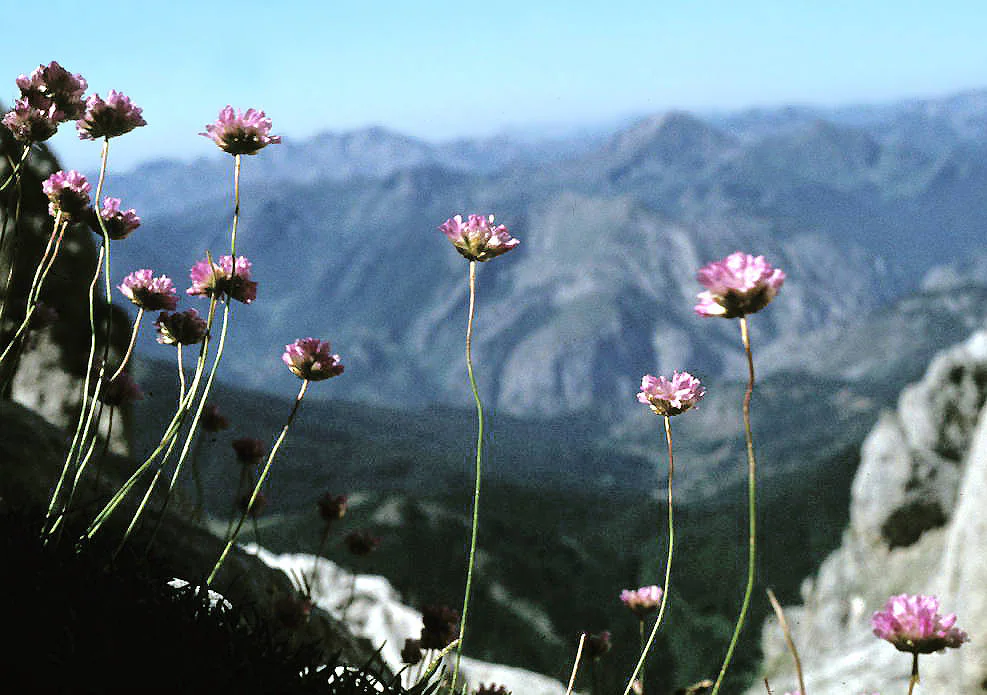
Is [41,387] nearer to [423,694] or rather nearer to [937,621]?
[423,694]

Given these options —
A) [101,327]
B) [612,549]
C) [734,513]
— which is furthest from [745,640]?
[101,327]

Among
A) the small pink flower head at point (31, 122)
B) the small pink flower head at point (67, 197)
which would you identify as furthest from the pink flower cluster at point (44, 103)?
the small pink flower head at point (67, 197)

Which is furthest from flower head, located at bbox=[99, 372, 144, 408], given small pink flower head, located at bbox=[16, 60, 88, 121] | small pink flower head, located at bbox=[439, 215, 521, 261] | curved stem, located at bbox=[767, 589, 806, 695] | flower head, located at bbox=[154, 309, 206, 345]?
curved stem, located at bbox=[767, 589, 806, 695]

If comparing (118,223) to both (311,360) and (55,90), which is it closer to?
(55,90)

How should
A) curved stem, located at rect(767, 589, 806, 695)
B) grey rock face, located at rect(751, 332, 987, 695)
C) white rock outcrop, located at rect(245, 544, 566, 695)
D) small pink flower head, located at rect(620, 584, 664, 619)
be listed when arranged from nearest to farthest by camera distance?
curved stem, located at rect(767, 589, 806, 695)
small pink flower head, located at rect(620, 584, 664, 619)
white rock outcrop, located at rect(245, 544, 566, 695)
grey rock face, located at rect(751, 332, 987, 695)

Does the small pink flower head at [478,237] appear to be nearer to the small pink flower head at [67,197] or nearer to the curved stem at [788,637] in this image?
the curved stem at [788,637]

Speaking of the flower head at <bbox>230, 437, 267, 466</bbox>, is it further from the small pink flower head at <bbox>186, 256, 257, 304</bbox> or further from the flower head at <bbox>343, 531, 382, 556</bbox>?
the small pink flower head at <bbox>186, 256, 257, 304</bbox>
